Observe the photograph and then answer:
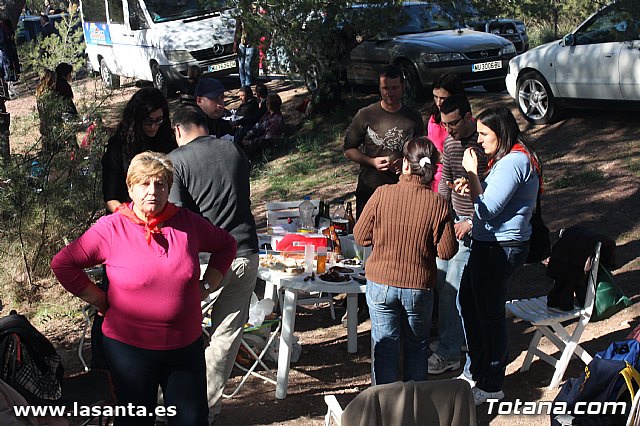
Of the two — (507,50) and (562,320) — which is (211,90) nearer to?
(562,320)

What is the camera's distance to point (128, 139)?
552 cm

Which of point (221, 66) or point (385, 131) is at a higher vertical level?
point (385, 131)

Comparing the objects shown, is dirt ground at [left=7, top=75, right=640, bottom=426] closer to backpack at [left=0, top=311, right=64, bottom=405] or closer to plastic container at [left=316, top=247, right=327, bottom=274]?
plastic container at [left=316, top=247, right=327, bottom=274]

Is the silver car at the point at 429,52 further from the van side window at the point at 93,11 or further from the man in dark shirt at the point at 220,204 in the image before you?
the man in dark shirt at the point at 220,204

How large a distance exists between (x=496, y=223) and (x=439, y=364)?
1.37 meters

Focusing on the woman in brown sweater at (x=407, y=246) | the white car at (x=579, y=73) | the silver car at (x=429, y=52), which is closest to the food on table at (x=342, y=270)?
the woman in brown sweater at (x=407, y=246)

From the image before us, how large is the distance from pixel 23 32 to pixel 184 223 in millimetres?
26826

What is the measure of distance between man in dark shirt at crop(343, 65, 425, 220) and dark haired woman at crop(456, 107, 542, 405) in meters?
1.22

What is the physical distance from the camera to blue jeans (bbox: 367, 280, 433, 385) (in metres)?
4.93

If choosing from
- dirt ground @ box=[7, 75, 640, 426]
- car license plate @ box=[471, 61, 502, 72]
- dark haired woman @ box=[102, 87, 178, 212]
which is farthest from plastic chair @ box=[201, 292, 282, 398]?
car license plate @ box=[471, 61, 502, 72]

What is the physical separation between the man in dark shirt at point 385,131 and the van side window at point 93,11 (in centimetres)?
1450

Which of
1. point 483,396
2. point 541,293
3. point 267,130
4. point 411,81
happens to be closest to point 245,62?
point 267,130

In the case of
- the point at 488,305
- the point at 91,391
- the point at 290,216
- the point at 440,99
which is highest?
the point at 440,99

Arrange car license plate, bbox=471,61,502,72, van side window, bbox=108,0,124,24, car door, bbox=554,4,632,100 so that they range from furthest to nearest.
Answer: van side window, bbox=108,0,124,24, car license plate, bbox=471,61,502,72, car door, bbox=554,4,632,100
